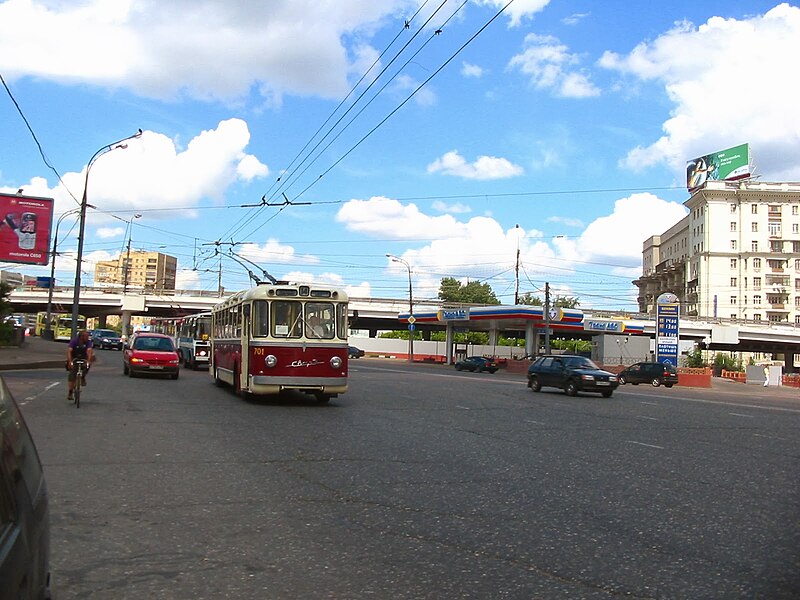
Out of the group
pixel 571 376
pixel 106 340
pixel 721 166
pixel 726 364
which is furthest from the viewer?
pixel 721 166

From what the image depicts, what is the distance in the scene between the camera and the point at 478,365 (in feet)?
→ 196

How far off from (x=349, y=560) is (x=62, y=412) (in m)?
11.2

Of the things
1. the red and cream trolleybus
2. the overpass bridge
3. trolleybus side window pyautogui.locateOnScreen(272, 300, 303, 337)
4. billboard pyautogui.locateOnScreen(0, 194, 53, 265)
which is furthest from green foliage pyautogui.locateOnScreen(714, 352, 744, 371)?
trolleybus side window pyautogui.locateOnScreen(272, 300, 303, 337)

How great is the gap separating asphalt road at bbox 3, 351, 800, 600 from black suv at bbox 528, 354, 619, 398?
12415 mm

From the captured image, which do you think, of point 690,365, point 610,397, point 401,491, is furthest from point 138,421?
point 690,365

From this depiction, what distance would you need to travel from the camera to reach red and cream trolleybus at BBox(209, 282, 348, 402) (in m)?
18.0

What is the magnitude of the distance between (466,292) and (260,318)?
376ft

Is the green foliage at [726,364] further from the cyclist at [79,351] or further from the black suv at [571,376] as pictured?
the cyclist at [79,351]

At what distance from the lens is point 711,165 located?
106188mm

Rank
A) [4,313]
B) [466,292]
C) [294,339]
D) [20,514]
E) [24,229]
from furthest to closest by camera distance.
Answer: [466,292] < [4,313] < [24,229] < [294,339] < [20,514]

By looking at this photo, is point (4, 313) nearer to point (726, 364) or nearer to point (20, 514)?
point (20, 514)

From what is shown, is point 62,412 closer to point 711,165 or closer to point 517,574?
point 517,574

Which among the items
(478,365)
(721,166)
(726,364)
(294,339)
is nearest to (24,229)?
(294,339)

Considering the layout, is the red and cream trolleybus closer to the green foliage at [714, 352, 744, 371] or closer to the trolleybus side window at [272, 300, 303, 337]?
the trolleybus side window at [272, 300, 303, 337]
